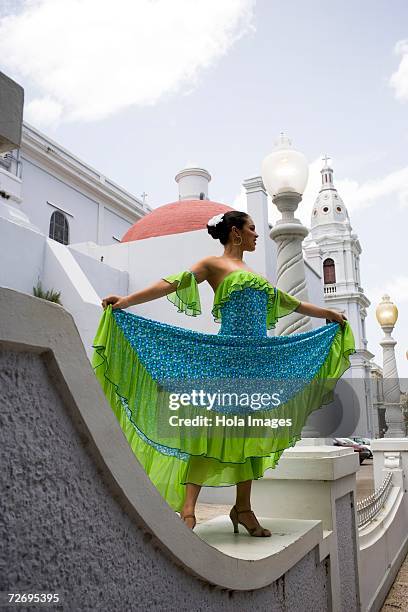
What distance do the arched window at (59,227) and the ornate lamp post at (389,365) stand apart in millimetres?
10893

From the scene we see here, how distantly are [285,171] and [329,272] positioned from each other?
1399 inches

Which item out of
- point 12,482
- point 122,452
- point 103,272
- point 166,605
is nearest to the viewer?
point 12,482

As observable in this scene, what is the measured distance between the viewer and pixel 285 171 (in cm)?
405

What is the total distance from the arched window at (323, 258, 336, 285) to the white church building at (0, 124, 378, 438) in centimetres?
2007

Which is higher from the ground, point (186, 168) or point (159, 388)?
point (186, 168)

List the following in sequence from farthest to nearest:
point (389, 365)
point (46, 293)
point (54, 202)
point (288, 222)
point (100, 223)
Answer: point (100, 223), point (54, 202), point (389, 365), point (46, 293), point (288, 222)

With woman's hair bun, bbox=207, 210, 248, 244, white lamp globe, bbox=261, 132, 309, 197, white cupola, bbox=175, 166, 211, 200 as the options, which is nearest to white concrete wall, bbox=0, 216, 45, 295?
white lamp globe, bbox=261, 132, 309, 197

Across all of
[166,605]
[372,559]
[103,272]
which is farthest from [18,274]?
[166,605]

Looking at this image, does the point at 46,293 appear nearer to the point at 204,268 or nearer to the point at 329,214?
the point at 204,268

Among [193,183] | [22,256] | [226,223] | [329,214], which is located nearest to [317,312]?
[226,223]

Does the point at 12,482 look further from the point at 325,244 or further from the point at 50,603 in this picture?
the point at 325,244

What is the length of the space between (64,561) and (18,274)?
8.59 m

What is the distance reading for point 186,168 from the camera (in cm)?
1909

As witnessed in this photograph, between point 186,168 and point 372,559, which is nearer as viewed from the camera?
point 372,559
